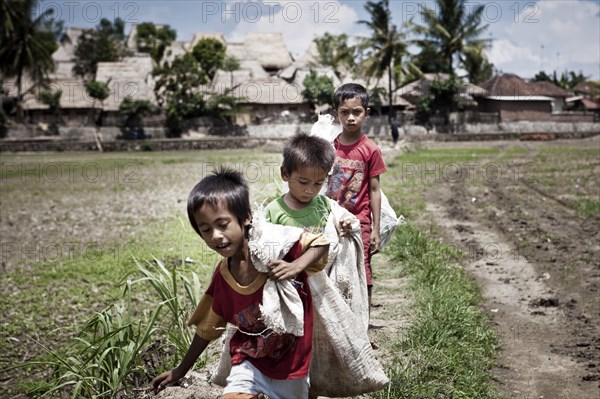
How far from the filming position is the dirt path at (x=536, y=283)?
402cm

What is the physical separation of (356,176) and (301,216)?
3.83 ft

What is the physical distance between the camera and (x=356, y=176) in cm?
409

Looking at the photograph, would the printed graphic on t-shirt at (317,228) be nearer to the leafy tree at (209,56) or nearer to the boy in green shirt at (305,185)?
the boy in green shirt at (305,185)

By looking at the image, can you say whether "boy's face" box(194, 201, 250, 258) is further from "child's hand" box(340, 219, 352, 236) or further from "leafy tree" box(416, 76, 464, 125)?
"leafy tree" box(416, 76, 464, 125)

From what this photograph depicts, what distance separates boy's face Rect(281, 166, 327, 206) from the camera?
2.89m

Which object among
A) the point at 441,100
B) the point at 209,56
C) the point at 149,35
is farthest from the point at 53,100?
the point at 441,100

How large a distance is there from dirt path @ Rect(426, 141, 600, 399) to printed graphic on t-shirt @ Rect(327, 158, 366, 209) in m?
1.49

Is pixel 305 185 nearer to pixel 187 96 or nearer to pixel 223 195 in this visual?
pixel 223 195

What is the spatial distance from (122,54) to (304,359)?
54.1m

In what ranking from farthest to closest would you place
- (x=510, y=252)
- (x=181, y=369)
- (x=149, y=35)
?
(x=149, y=35) → (x=510, y=252) → (x=181, y=369)

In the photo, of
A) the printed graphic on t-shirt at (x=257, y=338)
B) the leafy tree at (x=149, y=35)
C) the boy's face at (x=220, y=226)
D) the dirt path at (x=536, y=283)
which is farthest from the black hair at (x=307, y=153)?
the leafy tree at (x=149, y=35)

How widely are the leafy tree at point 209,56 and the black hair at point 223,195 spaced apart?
39.6 metres

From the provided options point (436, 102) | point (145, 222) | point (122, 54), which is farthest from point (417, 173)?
point (122, 54)

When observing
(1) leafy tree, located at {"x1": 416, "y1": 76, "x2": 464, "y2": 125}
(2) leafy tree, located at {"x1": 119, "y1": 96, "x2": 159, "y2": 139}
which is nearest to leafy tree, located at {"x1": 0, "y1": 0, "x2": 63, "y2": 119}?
(2) leafy tree, located at {"x1": 119, "y1": 96, "x2": 159, "y2": 139}
